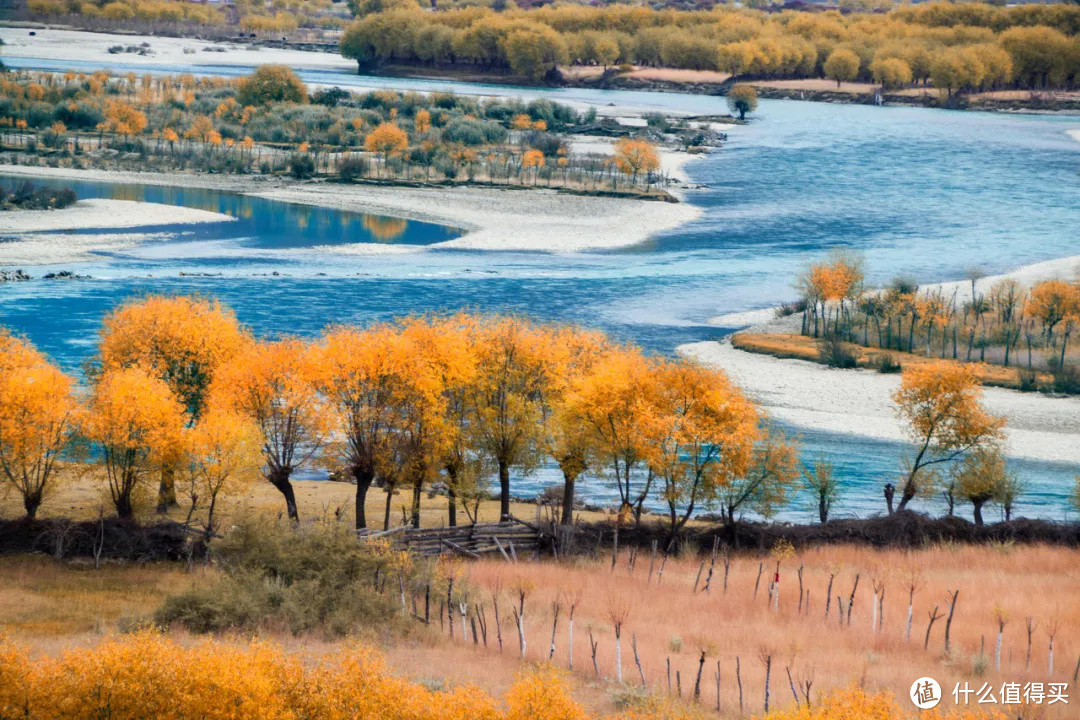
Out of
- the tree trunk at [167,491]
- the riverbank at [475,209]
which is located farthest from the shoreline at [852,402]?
the riverbank at [475,209]

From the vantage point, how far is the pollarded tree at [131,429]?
39.8m

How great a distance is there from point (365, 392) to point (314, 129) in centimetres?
11494

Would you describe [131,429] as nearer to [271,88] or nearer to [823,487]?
[823,487]

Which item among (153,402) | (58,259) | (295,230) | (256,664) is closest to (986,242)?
(295,230)

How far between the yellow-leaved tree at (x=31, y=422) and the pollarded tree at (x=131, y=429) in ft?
3.43

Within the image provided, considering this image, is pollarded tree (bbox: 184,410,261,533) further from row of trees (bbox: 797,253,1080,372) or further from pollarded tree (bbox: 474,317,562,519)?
row of trees (bbox: 797,253,1080,372)

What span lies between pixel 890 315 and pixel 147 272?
160ft

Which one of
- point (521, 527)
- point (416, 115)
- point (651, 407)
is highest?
point (416, 115)

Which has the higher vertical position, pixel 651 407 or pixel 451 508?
pixel 651 407

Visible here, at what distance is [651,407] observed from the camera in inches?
1716

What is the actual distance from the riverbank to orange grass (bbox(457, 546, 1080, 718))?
2431 inches

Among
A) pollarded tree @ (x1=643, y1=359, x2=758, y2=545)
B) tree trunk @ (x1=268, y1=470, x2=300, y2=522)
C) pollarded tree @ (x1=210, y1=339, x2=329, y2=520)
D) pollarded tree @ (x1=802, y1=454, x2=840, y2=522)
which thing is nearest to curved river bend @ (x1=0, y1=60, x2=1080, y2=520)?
pollarded tree @ (x1=802, y1=454, x2=840, y2=522)

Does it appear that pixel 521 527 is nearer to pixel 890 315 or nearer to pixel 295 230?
pixel 890 315

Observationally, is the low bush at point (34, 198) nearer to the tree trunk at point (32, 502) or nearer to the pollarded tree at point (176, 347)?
the pollarded tree at point (176, 347)
